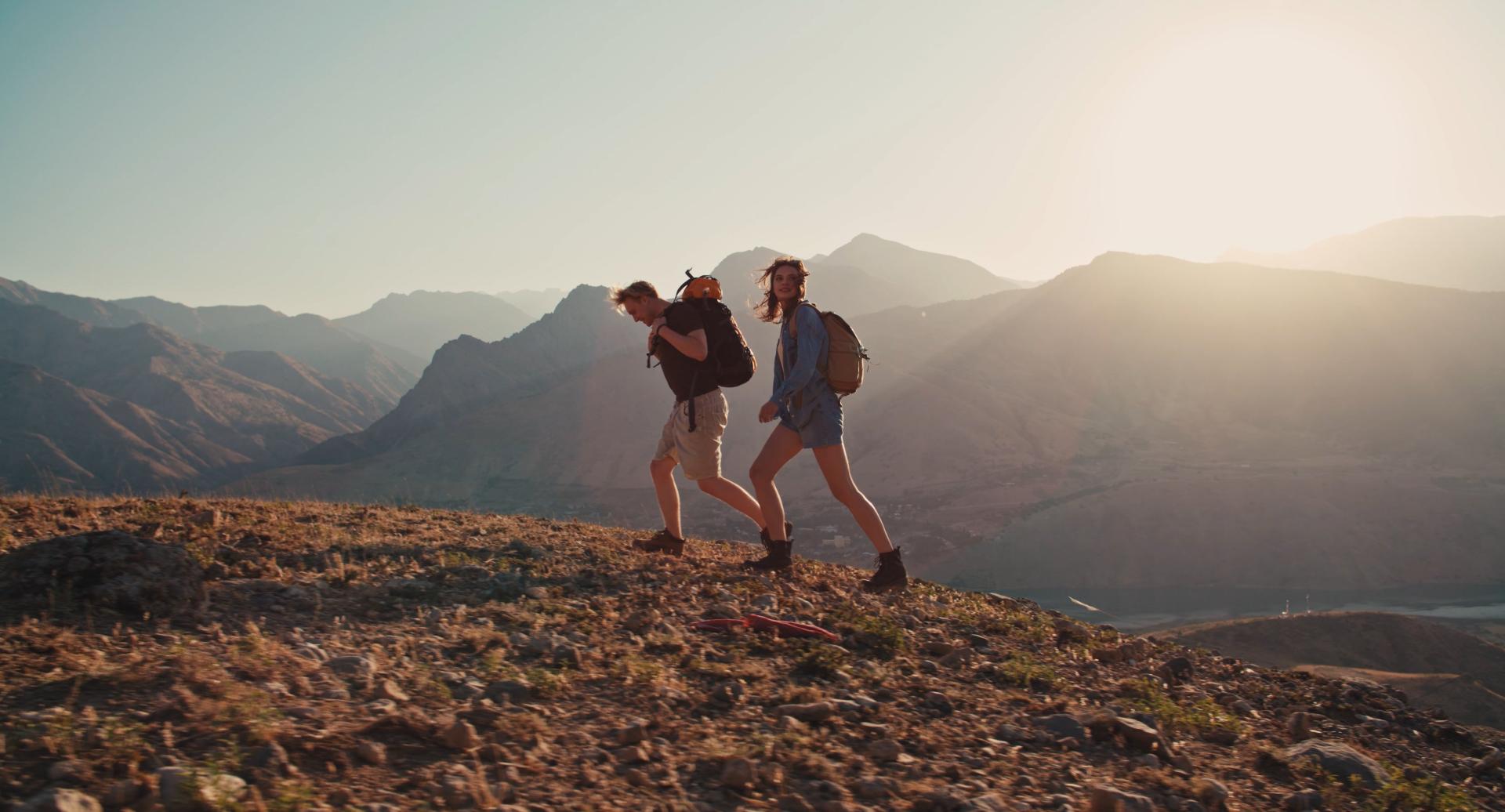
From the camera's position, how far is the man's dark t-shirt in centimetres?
561

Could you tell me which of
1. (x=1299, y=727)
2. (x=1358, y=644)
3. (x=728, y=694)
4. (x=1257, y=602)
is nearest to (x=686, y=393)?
(x=728, y=694)

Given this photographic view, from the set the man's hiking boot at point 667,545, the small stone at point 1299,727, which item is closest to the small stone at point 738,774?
the small stone at point 1299,727

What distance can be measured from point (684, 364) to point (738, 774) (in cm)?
359

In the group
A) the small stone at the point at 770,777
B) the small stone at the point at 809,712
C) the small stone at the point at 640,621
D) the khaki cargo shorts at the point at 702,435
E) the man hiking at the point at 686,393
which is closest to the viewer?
the small stone at the point at 770,777

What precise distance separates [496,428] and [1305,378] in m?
78.8

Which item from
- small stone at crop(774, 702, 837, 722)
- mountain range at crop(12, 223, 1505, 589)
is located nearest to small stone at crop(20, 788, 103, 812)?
small stone at crop(774, 702, 837, 722)

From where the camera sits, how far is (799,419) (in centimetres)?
553

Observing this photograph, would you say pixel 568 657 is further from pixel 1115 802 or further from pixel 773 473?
pixel 773 473

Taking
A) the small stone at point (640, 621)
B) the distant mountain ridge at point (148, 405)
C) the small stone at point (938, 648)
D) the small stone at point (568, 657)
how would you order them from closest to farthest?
1. the small stone at point (568, 657)
2. the small stone at point (640, 621)
3. the small stone at point (938, 648)
4. the distant mountain ridge at point (148, 405)

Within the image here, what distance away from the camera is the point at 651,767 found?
2.51 m

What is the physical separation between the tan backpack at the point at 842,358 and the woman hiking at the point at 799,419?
0.04 m

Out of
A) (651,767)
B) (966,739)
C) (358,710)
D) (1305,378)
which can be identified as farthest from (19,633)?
(1305,378)

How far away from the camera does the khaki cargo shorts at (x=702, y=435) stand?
18.9ft

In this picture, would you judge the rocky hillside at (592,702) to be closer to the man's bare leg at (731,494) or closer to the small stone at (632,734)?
the small stone at (632,734)
